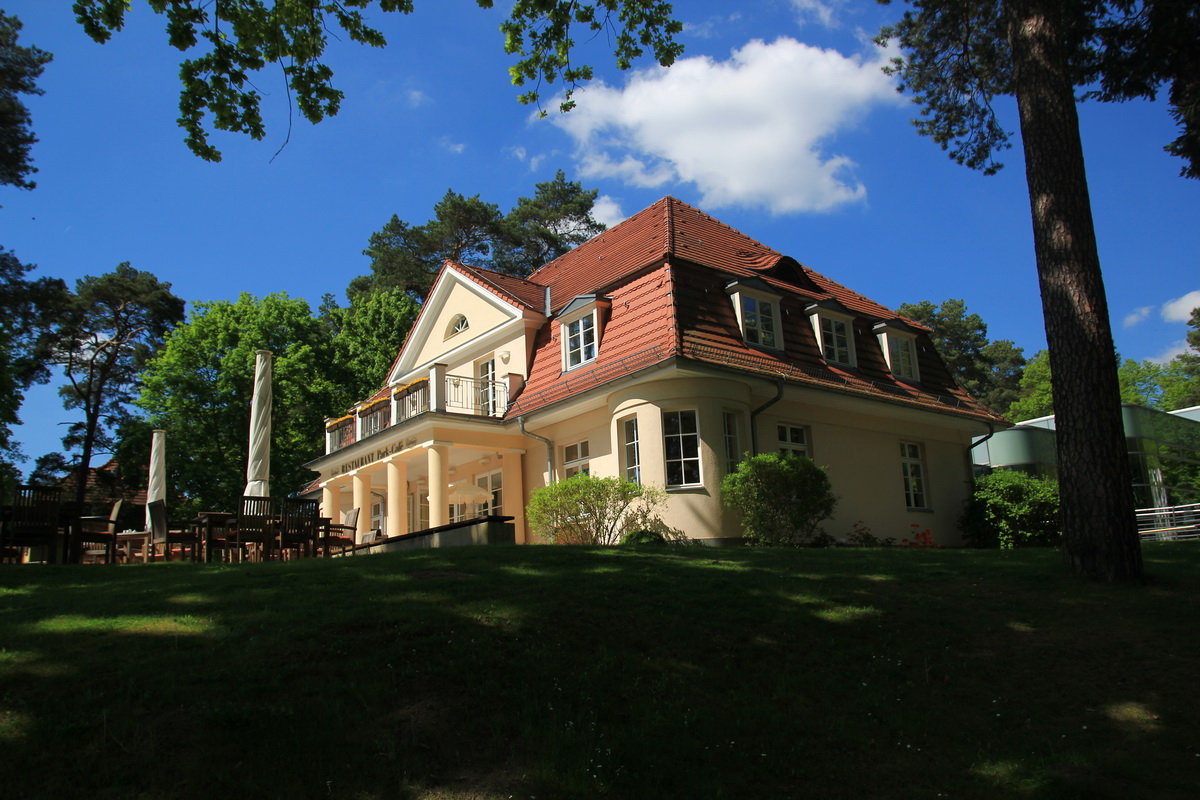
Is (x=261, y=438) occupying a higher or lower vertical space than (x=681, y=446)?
higher

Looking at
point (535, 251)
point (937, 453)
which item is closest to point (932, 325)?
point (535, 251)

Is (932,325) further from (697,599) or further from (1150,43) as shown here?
(697,599)

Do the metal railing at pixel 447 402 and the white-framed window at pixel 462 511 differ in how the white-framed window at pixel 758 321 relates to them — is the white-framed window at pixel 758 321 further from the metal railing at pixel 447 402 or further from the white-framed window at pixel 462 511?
the white-framed window at pixel 462 511

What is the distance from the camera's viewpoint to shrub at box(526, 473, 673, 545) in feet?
50.3

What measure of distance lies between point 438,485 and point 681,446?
5.76 meters

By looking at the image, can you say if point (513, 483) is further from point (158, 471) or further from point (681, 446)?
point (158, 471)

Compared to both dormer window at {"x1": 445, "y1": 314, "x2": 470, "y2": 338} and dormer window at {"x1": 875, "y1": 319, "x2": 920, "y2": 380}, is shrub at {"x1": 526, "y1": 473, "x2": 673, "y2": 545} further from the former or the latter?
dormer window at {"x1": 875, "y1": 319, "x2": 920, "y2": 380}

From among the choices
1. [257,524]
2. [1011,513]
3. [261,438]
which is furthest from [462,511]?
[1011,513]

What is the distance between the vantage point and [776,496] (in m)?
14.9

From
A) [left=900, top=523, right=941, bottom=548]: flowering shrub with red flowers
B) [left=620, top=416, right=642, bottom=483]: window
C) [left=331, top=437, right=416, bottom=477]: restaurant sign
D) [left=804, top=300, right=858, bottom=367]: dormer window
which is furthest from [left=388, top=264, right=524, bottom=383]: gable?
[left=900, top=523, right=941, bottom=548]: flowering shrub with red flowers

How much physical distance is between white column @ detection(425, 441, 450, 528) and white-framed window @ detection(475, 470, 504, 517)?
5.40 ft

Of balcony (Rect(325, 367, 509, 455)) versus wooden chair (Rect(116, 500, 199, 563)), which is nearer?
wooden chair (Rect(116, 500, 199, 563))

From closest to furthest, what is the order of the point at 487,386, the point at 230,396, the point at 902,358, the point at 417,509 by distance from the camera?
the point at 487,386, the point at 902,358, the point at 417,509, the point at 230,396

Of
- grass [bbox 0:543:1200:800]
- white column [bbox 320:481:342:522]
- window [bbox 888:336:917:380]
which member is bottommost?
grass [bbox 0:543:1200:800]
